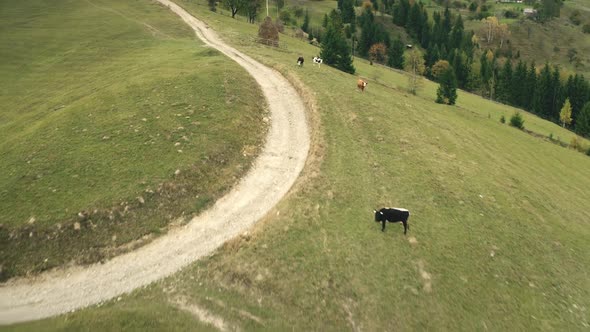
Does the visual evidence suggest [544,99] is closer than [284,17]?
Yes

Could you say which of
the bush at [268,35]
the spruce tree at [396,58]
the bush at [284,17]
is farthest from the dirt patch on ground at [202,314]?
the bush at [284,17]

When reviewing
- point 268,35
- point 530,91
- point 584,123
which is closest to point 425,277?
point 268,35

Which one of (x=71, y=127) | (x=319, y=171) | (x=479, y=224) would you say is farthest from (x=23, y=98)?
(x=479, y=224)

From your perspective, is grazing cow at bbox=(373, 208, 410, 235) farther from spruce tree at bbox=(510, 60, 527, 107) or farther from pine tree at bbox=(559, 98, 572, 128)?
spruce tree at bbox=(510, 60, 527, 107)

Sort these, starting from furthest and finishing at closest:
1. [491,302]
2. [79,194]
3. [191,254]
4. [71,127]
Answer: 1. [71,127]
2. [79,194]
3. [191,254]
4. [491,302]

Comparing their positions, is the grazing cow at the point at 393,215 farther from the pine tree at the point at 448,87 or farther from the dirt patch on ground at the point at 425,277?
the pine tree at the point at 448,87

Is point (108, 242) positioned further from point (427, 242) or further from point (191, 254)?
point (427, 242)

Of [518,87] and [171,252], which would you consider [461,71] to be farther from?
[171,252]
